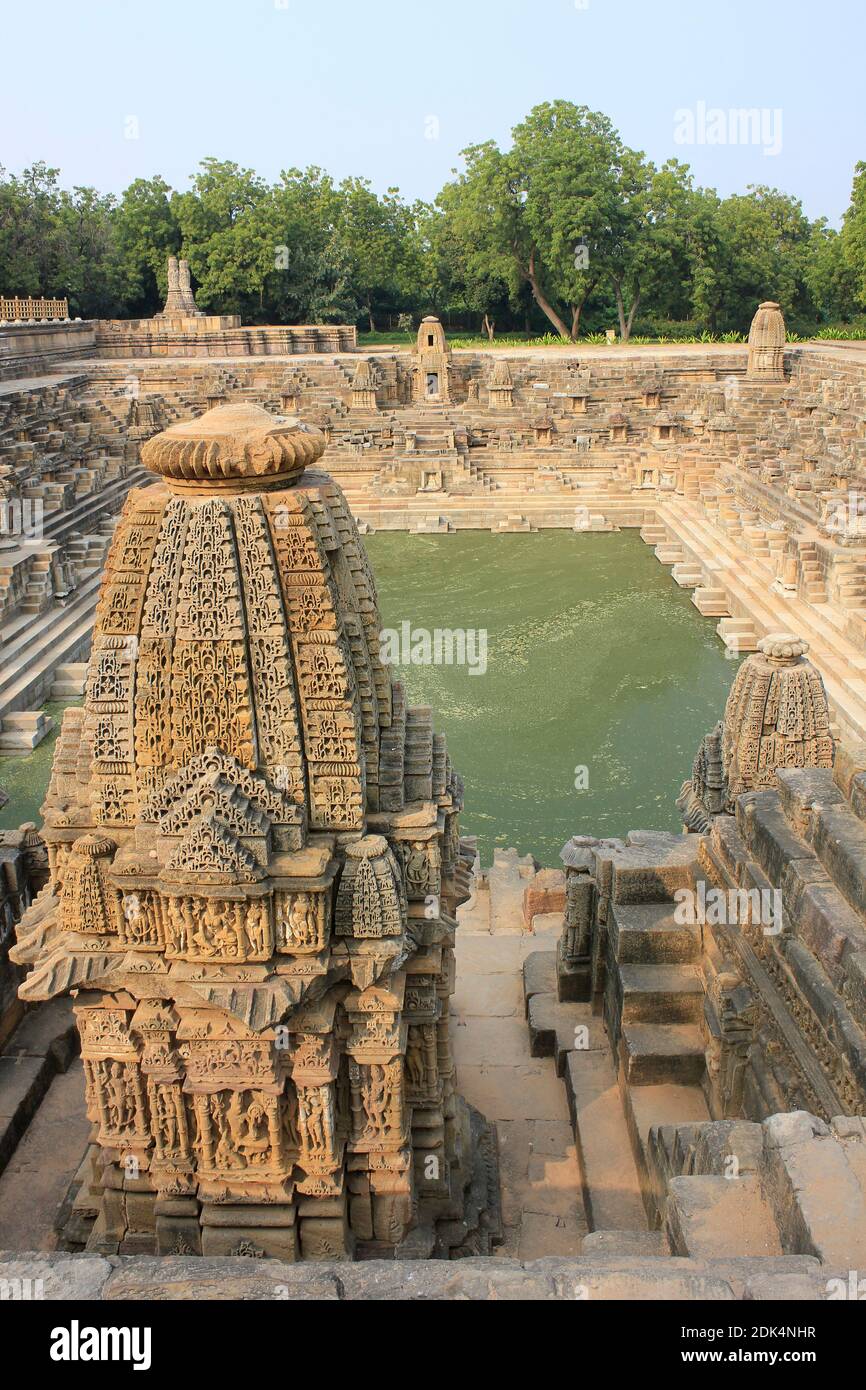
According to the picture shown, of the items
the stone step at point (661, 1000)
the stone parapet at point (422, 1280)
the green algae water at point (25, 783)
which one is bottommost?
the green algae water at point (25, 783)

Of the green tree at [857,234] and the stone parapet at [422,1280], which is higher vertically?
the green tree at [857,234]

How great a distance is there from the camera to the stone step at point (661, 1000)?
23.9ft

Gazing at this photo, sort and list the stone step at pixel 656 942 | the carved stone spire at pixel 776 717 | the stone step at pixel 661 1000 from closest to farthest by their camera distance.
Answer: the stone step at pixel 661 1000 → the stone step at pixel 656 942 → the carved stone spire at pixel 776 717

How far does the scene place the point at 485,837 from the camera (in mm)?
13102

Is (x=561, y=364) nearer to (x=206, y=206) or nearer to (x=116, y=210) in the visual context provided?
(x=206, y=206)

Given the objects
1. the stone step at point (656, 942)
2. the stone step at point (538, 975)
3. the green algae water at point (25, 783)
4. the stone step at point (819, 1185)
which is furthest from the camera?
the green algae water at point (25, 783)

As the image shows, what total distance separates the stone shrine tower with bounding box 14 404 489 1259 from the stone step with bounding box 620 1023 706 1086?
2.06 meters

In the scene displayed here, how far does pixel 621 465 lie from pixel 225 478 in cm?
2819

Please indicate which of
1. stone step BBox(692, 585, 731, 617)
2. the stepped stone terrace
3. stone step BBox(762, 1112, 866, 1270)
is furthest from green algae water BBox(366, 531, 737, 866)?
stone step BBox(762, 1112, 866, 1270)

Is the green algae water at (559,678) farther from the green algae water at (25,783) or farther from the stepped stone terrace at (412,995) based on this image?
the green algae water at (25,783)

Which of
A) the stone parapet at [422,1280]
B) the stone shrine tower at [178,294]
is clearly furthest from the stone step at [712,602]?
the stone shrine tower at [178,294]

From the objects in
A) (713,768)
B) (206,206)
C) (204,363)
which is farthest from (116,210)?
(713,768)

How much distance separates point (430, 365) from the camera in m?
38.9

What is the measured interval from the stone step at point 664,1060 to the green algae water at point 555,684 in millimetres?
5344
